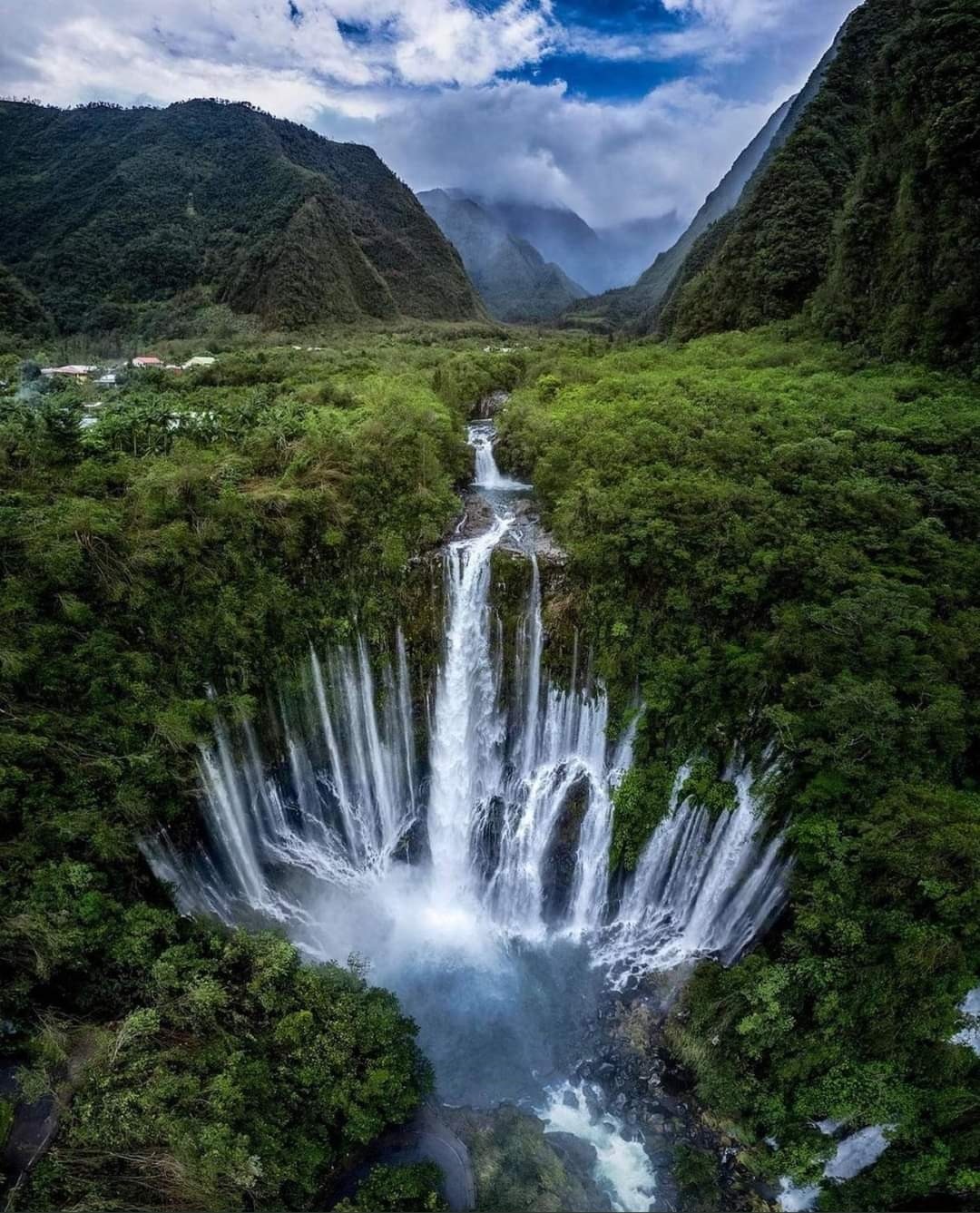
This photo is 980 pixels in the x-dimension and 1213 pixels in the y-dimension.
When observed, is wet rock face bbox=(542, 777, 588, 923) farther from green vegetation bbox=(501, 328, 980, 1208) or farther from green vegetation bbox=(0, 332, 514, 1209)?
green vegetation bbox=(0, 332, 514, 1209)

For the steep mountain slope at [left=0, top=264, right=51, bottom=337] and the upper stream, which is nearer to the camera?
the upper stream

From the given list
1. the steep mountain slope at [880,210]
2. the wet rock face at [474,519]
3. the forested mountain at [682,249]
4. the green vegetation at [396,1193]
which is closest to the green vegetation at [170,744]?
the green vegetation at [396,1193]

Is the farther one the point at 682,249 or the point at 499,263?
the point at 499,263

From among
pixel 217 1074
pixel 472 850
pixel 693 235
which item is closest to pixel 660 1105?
pixel 472 850

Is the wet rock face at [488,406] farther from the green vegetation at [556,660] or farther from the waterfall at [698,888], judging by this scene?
the waterfall at [698,888]

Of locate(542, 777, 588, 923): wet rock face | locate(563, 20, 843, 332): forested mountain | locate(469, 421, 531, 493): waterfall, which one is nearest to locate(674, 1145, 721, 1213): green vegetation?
locate(542, 777, 588, 923): wet rock face

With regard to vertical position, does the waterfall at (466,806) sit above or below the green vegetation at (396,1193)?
above

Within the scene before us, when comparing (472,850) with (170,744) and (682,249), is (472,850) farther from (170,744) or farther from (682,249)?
(682,249)
